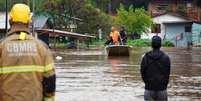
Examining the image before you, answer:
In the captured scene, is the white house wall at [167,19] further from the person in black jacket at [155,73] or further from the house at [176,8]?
the person in black jacket at [155,73]

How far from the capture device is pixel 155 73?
9992 mm

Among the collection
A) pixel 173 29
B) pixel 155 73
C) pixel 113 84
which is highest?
pixel 173 29

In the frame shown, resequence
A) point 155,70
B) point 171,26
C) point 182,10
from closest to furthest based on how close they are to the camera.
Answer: point 155,70 → point 171,26 → point 182,10

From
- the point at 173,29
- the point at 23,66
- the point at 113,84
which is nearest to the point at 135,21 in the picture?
the point at 173,29

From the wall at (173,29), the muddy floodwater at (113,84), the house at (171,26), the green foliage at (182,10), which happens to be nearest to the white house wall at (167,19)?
the house at (171,26)

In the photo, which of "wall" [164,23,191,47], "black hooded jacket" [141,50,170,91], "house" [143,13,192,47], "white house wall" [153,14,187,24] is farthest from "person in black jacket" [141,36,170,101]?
"white house wall" [153,14,187,24]

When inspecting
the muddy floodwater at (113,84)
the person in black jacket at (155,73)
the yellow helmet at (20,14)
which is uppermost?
the yellow helmet at (20,14)

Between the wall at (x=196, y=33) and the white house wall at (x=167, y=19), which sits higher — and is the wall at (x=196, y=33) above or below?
below

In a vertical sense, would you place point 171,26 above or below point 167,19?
below

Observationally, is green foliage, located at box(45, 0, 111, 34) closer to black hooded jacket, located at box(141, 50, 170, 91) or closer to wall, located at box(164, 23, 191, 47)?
wall, located at box(164, 23, 191, 47)

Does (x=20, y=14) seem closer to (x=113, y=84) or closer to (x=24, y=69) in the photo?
(x=24, y=69)

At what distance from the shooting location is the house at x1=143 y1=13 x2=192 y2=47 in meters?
72.7

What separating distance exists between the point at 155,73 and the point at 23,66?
4.30m

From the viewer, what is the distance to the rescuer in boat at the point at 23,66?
5910 millimetres
